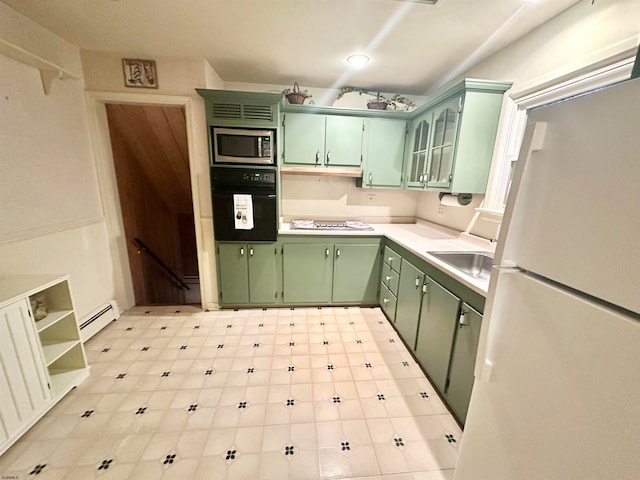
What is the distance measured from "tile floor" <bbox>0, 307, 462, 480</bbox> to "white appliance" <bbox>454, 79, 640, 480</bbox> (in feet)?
2.42

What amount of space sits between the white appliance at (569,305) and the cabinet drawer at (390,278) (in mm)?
1559

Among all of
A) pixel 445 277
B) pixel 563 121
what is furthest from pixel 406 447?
pixel 563 121

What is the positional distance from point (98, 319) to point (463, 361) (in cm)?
310

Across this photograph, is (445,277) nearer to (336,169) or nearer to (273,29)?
(336,169)

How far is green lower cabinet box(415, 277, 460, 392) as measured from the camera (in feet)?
5.31

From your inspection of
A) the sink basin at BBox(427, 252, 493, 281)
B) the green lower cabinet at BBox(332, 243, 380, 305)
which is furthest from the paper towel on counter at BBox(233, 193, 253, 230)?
the sink basin at BBox(427, 252, 493, 281)

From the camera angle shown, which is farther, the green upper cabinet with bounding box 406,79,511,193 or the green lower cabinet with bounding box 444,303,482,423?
the green upper cabinet with bounding box 406,79,511,193

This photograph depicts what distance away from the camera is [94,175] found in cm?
245

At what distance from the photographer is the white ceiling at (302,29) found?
1596 mm

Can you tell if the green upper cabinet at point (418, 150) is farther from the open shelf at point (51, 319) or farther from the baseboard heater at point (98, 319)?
the baseboard heater at point (98, 319)

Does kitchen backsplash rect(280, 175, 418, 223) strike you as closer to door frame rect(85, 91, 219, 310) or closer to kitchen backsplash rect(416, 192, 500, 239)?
kitchen backsplash rect(416, 192, 500, 239)

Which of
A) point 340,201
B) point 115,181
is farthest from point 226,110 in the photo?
point 340,201

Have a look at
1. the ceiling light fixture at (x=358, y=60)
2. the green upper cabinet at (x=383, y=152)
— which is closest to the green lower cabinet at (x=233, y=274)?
the green upper cabinet at (x=383, y=152)

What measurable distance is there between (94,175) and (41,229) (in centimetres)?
78
